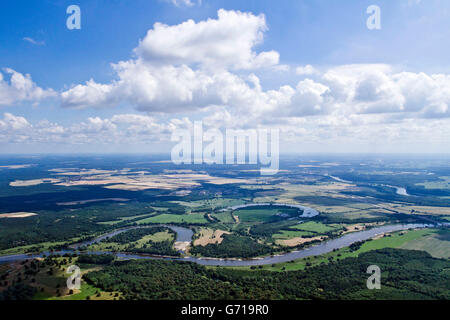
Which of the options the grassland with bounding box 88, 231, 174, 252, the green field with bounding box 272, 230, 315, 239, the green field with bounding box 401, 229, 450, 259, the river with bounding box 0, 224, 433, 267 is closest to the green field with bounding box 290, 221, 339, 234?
the green field with bounding box 272, 230, 315, 239

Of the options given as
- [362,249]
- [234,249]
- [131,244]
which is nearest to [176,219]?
[131,244]

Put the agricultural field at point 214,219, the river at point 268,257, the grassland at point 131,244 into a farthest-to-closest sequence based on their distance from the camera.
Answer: the grassland at point 131,244 → the agricultural field at point 214,219 → the river at point 268,257

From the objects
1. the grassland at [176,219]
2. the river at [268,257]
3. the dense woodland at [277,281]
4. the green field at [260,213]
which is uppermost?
the dense woodland at [277,281]

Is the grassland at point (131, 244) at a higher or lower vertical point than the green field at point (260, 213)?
lower

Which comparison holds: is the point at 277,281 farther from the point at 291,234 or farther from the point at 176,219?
the point at 176,219

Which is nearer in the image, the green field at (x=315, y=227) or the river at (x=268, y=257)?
the river at (x=268, y=257)

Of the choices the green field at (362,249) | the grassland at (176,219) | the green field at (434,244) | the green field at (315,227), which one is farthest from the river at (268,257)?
the grassland at (176,219)

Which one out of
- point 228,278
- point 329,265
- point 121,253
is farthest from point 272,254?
point 121,253

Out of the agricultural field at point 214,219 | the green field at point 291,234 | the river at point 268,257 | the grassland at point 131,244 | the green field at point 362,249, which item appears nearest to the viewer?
the green field at point 362,249

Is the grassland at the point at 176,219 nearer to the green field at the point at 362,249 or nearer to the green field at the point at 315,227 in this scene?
the green field at the point at 315,227
